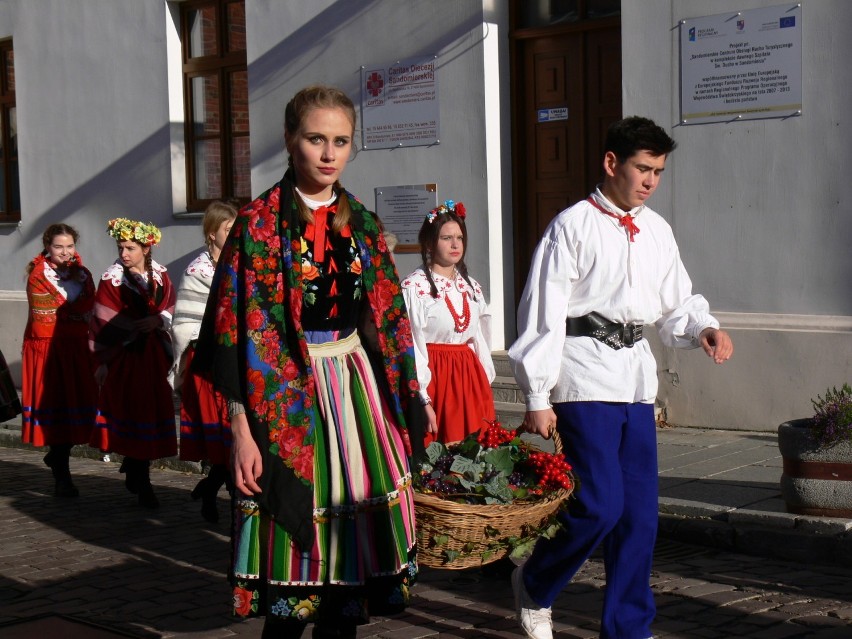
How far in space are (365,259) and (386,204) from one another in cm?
765

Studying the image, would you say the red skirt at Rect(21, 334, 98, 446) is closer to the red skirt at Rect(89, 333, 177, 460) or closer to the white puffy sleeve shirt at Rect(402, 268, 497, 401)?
the red skirt at Rect(89, 333, 177, 460)

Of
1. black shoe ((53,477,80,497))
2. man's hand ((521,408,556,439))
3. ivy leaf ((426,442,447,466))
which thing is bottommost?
black shoe ((53,477,80,497))

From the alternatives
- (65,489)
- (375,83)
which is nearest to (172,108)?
(375,83)

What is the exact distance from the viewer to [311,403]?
11.7ft

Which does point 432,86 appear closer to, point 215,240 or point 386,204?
point 386,204

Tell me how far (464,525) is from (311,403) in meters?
0.79

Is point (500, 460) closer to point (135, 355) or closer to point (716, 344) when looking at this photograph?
point (716, 344)

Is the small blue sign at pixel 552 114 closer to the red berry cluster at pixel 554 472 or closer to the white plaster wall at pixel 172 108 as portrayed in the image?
the white plaster wall at pixel 172 108

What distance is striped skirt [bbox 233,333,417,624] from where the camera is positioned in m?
3.54

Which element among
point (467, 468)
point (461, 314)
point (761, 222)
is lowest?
point (467, 468)

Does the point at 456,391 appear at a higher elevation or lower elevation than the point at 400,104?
lower

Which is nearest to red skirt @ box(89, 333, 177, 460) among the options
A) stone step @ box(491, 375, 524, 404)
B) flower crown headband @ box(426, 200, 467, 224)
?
flower crown headband @ box(426, 200, 467, 224)

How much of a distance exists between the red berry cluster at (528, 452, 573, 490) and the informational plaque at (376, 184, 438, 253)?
6751 millimetres

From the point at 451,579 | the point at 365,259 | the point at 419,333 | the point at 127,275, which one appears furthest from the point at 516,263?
the point at 365,259
